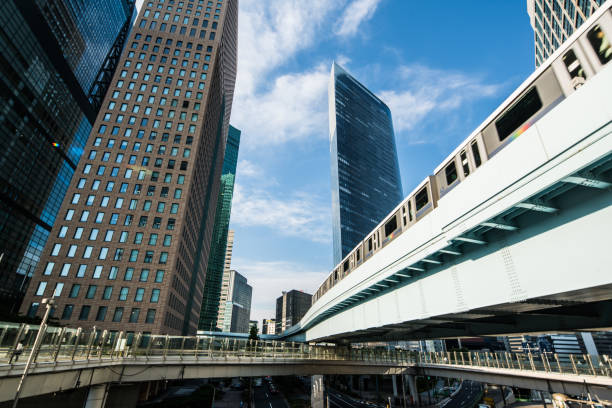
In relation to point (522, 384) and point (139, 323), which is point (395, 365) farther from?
point (139, 323)

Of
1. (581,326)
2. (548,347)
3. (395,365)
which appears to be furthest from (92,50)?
(548,347)

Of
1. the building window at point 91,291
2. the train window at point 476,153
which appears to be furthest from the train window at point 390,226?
the building window at point 91,291

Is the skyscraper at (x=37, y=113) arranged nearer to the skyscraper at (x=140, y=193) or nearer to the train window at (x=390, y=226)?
the skyscraper at (x=140, y=193)

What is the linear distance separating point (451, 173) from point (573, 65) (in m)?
5.07

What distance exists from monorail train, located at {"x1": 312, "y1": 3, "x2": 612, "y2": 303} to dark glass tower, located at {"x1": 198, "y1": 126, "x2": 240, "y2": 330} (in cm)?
12002

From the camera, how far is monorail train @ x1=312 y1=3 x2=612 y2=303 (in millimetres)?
6809

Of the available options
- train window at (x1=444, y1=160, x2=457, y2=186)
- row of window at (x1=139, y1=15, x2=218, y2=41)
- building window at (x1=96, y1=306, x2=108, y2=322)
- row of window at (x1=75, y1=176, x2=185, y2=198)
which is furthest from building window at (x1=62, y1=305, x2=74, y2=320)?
row of window at (x1=139, y1=15, x2=218, y2=41)

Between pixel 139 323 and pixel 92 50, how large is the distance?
85.5m

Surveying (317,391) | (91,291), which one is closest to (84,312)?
(91,291)

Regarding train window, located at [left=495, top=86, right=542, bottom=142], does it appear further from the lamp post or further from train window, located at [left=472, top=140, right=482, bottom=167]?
the lamp post

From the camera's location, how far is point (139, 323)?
3981 centimetres

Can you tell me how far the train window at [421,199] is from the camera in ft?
43.8

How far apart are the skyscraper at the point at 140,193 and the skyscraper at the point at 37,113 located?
1630 cm

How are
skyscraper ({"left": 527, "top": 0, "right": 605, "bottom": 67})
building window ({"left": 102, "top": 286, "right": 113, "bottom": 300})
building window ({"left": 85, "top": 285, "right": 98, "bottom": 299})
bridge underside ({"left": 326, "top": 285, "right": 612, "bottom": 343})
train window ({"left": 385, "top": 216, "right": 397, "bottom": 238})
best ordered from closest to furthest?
bridge underside ({"left": 326, "top": 285, "right": 612, "bottom": 343})
train window ({"left": 385, "top": 216, "right": 397, "bottom": 238})
skyscraper ({"left": 527, "top": 0, "right": 605, "bottom": 67})
building window ({"left": 85, "top": 285, "right": 98, "bottom": 299})
building window ({"left": 102, "top": 286, "right": 113, "bottom": 300})
